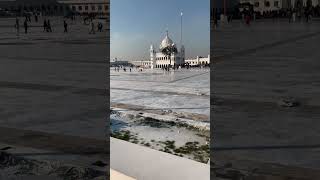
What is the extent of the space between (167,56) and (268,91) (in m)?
4.94

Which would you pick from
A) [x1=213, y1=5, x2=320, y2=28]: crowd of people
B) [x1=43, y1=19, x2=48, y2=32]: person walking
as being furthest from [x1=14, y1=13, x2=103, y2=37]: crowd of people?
[x1=213, y1=5, x2=320, y2=28]: crowd of people

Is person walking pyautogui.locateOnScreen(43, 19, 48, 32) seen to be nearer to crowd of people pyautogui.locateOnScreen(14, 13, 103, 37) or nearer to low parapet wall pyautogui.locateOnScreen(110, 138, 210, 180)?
crowd of people pyautogui.locateOnScreen(14, 13, 103, 37)

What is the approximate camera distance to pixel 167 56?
7688 mm

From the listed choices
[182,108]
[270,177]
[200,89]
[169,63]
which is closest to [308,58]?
[270,177]

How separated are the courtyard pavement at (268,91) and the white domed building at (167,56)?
379 cm

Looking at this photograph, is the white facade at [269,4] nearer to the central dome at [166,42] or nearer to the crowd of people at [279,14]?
the crowd of people at [279,14]

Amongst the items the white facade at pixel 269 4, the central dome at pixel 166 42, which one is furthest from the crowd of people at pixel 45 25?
the central dome at pixel 166 42

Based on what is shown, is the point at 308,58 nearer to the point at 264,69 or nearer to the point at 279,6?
the point at 264,69

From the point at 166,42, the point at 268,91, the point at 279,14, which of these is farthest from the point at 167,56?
the point at 268,91

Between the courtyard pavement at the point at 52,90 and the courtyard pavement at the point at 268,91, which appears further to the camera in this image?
the courtyard pavement at the point at 52,90

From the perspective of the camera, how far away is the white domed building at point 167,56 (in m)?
7.21

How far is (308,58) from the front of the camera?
8.81ft

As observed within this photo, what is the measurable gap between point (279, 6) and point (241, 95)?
600 mm

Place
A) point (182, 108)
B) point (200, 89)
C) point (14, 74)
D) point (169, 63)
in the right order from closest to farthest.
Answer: point (14, 74)
point (169, 63)
point (182, 108)
point (200, 89)
